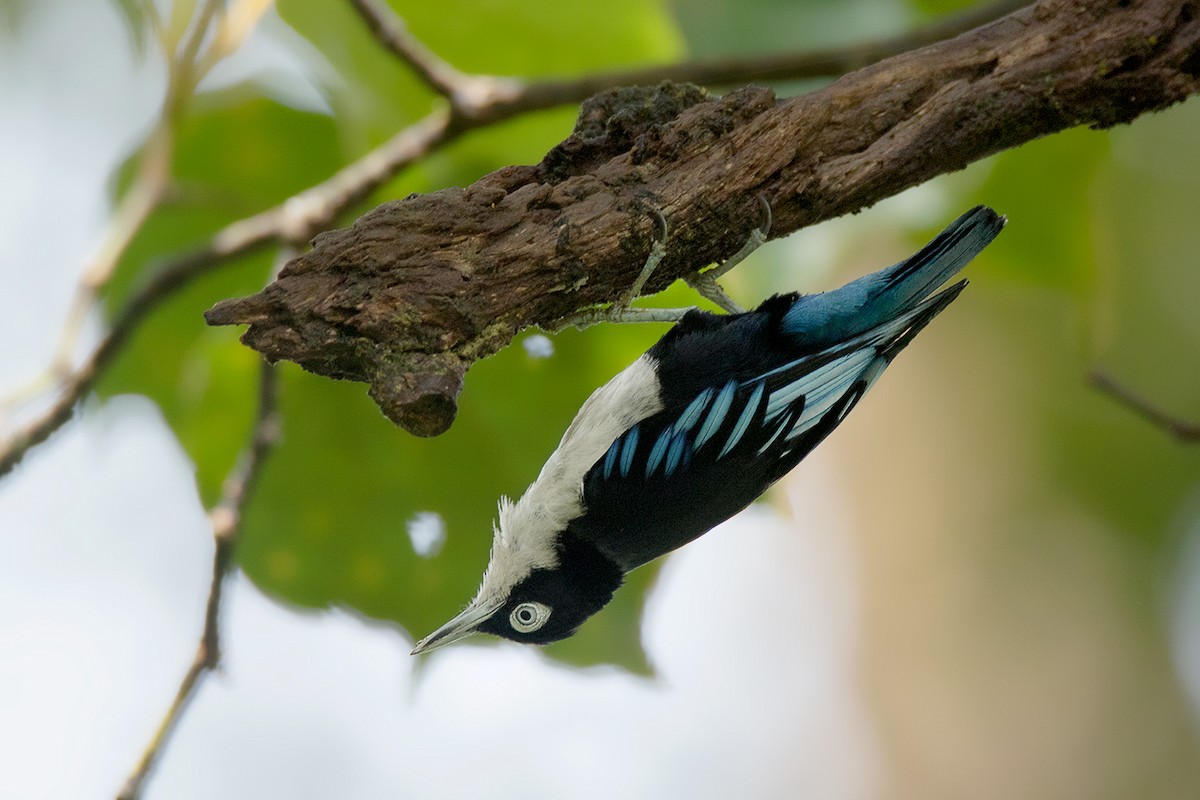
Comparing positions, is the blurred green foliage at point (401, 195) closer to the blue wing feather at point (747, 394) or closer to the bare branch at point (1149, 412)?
the bare branch at point (1149, 412)

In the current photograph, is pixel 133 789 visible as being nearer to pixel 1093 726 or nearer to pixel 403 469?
pixel 403 469

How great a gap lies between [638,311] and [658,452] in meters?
0.37

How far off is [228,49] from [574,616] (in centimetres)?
185

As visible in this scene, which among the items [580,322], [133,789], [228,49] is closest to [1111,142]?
[580,322]

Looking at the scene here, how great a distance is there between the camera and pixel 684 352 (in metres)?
2.91

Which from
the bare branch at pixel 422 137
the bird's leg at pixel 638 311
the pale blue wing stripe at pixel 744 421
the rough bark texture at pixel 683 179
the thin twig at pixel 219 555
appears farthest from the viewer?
the bare branch at pixel 422 137

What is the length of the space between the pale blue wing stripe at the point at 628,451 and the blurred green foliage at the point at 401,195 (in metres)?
0.30

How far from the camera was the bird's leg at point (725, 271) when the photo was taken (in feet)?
7.33

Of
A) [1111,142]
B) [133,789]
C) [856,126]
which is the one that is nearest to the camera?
[856,126]

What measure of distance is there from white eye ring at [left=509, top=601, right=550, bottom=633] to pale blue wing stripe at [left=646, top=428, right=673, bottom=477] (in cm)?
52

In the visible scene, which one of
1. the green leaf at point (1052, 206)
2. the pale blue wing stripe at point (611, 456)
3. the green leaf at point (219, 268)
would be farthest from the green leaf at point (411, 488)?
the green leaf at point (1052, 206)

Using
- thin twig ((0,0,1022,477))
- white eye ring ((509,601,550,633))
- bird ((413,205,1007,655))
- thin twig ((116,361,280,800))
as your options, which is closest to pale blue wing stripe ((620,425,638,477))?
bird ((413,205,1007,655))

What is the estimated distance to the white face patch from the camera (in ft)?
9.63

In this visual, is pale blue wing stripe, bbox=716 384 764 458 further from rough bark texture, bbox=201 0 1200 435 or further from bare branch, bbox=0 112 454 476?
bare branch, bbox=0 112 454 476
